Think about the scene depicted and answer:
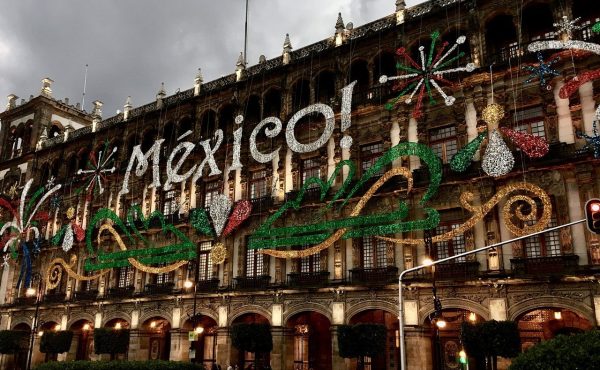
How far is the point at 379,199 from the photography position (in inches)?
1099

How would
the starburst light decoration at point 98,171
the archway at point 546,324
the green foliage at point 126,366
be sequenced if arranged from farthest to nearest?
the starburst light decoration at point 98,171
the archway at point 546,324
the green foliage at point 126,366

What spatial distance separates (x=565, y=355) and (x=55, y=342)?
32.6 meters

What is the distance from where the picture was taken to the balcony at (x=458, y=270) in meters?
24.2

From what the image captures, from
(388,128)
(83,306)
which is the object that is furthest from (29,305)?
(388,128)

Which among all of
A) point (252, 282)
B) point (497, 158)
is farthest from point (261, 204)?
point (497, 158)

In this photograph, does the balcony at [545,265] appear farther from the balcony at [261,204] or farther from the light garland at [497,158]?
the balcony at [261,204]

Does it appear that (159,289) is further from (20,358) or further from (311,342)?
(20,358)

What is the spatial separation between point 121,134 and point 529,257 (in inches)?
1225

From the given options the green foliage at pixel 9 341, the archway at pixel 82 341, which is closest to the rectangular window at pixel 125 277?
the archway at pixel 82 341

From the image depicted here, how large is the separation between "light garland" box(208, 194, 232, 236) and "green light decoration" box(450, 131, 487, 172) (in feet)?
46.1

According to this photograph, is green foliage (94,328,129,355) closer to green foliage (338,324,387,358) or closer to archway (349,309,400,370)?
archway (349,309,400,370)

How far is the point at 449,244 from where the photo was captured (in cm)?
2577

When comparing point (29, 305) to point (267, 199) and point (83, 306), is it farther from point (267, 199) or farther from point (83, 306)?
point (267, 199)

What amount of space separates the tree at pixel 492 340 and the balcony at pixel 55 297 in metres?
31.3
